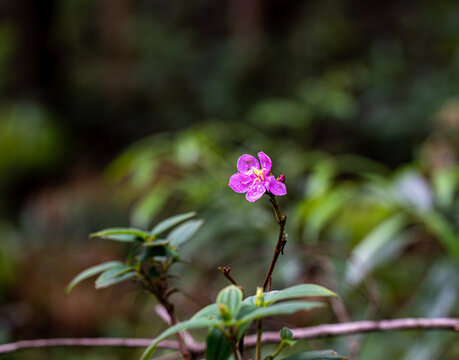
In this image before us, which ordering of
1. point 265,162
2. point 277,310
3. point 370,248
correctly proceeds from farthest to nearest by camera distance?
point 370,248, point 265,162, point 277,310

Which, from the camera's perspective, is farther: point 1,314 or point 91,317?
point 91,317

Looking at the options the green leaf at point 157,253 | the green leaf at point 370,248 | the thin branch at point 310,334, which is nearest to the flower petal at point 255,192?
the green leaf at point 157,253

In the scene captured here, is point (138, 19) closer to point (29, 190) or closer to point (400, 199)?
point (29, 190)

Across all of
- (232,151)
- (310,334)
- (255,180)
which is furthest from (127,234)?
(232,151)

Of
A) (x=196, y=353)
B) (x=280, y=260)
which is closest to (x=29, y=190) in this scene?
(x=280, y=260)

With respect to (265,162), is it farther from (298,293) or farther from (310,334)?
(310,334)
